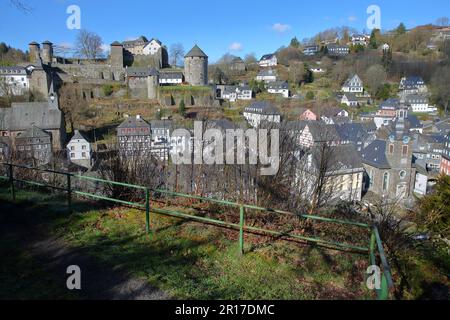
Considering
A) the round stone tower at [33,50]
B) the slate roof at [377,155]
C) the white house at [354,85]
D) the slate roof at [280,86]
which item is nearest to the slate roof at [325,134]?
the slate roof at [377,155]

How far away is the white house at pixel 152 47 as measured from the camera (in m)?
84.1

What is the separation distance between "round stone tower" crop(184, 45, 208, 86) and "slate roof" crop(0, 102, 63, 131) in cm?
3459

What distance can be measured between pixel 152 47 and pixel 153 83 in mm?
21459

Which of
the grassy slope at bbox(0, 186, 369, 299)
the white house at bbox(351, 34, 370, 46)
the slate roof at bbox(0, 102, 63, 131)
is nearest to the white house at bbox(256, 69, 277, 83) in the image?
the white house at bbox(351, 34, 370, 46)

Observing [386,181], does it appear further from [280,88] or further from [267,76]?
[267,76]

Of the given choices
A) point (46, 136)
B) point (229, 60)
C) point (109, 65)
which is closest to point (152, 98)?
point (109, 65)

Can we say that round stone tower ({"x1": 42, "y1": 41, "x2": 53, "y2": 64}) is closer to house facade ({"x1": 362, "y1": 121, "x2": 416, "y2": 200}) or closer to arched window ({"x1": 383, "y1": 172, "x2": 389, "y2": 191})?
house facade ({"x1": 362, "y1": 121, "x2": 416, "y2": 200})

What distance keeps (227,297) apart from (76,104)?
55.4 metres

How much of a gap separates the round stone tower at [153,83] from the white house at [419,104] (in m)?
53.4

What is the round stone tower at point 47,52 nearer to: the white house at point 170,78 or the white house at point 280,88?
the white house at point 170,78

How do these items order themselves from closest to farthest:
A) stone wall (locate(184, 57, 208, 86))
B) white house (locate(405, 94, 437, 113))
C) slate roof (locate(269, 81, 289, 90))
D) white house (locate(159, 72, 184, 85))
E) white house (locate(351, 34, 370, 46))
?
stone wall (locate(184, 57, 208, 86)), white house (locate(159, 72, 184, 85)), white house (locate(405, 94, 437, 113)), slate roof (locate(269, 81, 289, 90)), white house (locate(351, 34, 370, 46))

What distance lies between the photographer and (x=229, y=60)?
337ft

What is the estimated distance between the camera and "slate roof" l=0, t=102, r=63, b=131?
40656mm
